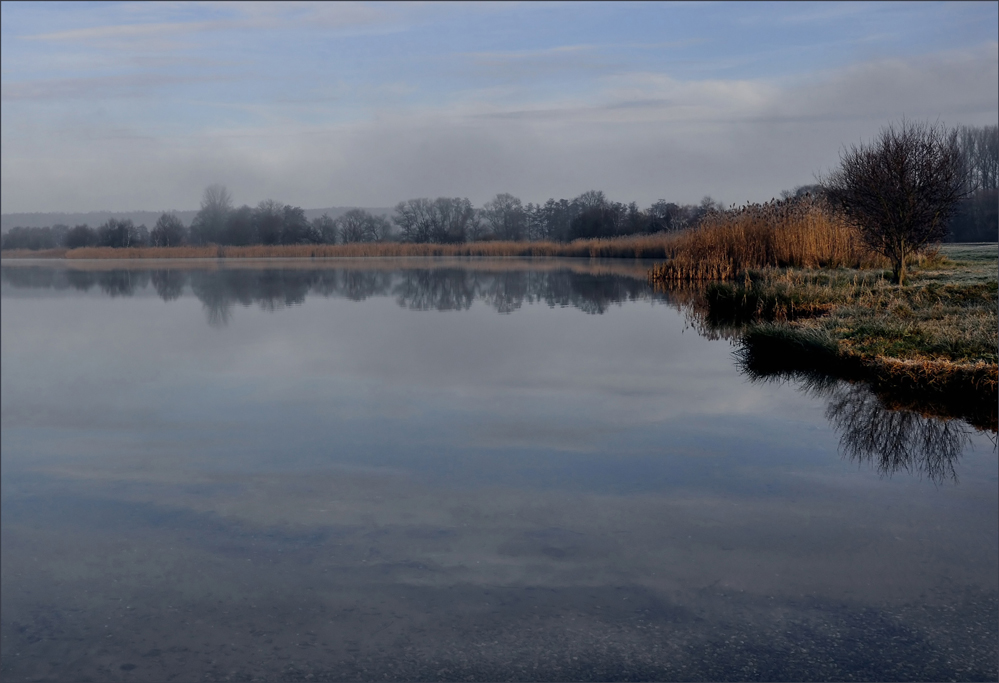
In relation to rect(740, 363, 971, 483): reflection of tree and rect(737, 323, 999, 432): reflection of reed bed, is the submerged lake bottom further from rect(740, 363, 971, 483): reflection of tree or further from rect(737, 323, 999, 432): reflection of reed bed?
rect(737, 323, 999, 432): reflection of reed bed

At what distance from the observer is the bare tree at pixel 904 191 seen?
13.2 m

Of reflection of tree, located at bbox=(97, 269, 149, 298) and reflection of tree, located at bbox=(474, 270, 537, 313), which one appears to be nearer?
reflection of tree, located at bbox=(474, 270, 537, 313)

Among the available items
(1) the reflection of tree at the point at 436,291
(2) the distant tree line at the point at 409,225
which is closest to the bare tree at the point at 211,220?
(2) the distant tree line at the point at 409,225

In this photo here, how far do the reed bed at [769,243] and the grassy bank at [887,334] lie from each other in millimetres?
3620

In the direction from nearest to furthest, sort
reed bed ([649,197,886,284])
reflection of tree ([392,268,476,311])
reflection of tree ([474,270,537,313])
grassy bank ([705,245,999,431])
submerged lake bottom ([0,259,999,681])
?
submerged lake bottom ([0,259,999,681]), grassy bank ([705,245,999,431]), reflection of tree ([392,268,476,311]), reflection of tree ([474,270,537,313]), reed bed ([649,197,886,284])

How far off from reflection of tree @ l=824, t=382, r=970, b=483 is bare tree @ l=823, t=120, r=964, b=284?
26.4 ft

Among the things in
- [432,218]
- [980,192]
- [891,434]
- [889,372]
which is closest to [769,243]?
[889,372]

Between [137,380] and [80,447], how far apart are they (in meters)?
2.38

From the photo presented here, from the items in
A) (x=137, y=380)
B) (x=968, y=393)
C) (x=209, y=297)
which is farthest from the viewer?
(x=209, y=297)

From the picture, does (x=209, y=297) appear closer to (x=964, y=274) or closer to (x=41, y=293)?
(x=41, y=293)

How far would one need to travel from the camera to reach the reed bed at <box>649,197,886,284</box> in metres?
17.1

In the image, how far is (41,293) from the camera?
1823 centimetres

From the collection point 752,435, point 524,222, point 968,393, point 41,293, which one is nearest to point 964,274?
point 968,393

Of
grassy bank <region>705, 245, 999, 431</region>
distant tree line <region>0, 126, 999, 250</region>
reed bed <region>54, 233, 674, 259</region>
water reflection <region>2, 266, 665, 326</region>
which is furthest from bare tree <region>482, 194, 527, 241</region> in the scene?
grassy bank <region>705, 245, 999, 431</region>
